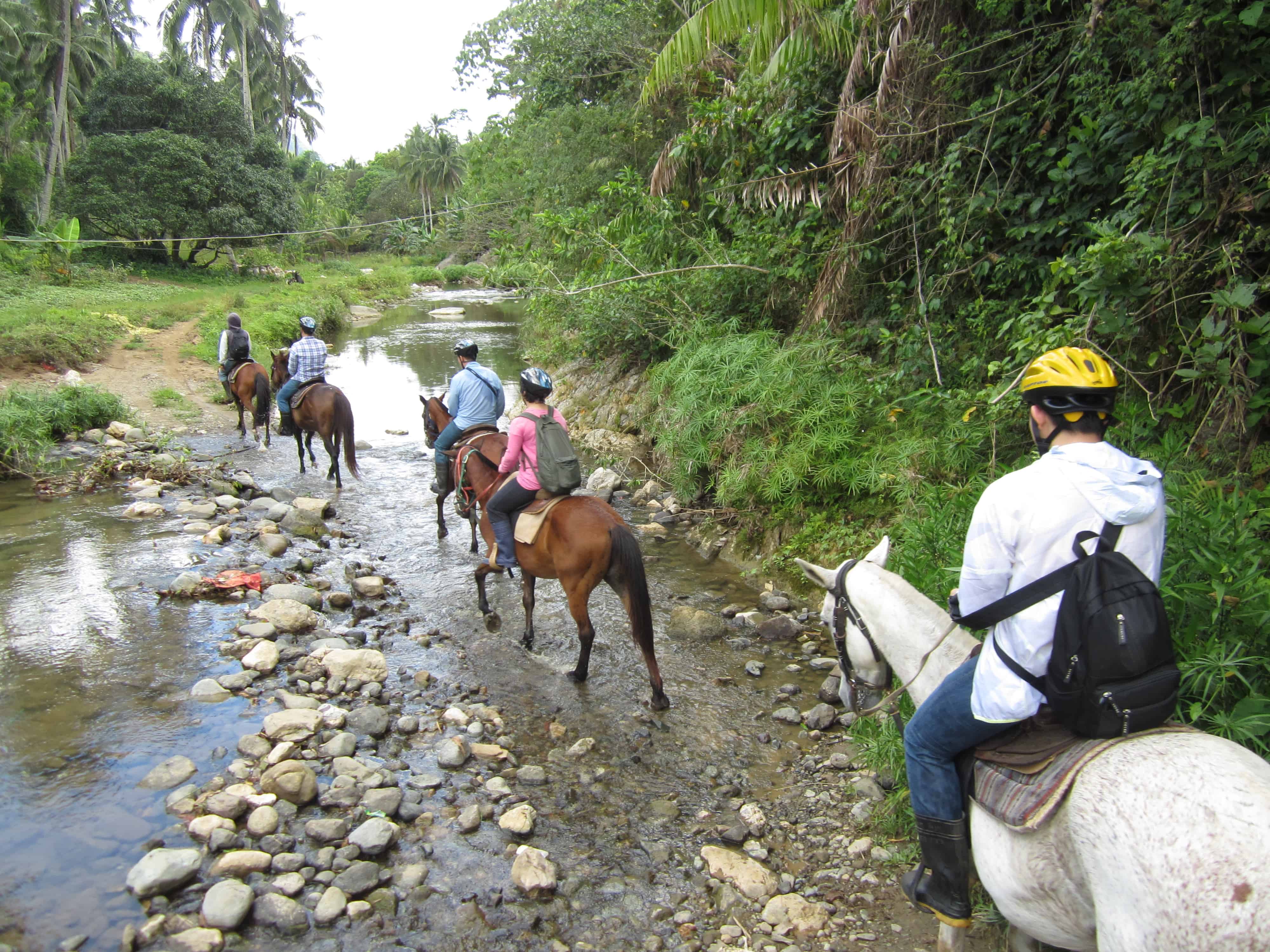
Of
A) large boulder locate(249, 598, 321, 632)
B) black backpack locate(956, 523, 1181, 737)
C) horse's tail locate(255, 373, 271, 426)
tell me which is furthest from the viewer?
horse's tail locate(255, 373, 271, 426)

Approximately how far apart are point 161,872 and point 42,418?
9.83 metres

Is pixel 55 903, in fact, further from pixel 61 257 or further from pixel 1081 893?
pixel 61 257

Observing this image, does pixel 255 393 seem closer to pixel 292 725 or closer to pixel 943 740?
pixel 292 725

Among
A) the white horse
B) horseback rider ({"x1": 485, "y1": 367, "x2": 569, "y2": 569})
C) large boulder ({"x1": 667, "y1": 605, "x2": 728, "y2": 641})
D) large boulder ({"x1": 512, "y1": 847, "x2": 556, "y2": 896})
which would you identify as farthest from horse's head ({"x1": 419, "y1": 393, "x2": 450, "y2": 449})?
the white horse

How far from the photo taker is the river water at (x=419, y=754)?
354 centimetres

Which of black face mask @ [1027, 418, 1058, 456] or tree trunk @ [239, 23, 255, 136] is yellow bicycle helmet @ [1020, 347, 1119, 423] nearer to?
black face mask @ [1027, 418, 1058, 456]

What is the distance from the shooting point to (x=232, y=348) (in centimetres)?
1277

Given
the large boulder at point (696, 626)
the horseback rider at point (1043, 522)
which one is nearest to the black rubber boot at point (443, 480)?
the large boulder at point (696, 626)

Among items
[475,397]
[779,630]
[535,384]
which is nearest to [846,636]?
[779,630]

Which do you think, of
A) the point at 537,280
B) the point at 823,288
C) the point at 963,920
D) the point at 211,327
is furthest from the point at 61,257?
the point at 963,920

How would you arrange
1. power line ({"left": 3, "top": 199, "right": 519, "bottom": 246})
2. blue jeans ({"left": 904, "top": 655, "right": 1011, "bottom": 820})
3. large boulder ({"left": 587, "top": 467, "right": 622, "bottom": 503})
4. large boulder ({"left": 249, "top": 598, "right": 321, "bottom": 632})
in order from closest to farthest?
blue jeans ({"left": 904, "top": 655, "right": 1011, "bottom": 820})
large boulder ({"left": 249, "top": 598, "right": 321, "bottom": 632})
large boulder ({"left": 587, "top": 467, "right": 622, "bottom": 503})
power line ({"left": 3, "top": 199, "right": 519, "bottom": 246})

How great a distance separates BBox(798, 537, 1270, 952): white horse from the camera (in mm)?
1883

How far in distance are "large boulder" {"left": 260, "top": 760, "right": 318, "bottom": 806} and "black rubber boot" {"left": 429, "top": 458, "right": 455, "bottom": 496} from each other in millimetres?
4307

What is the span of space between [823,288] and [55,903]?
26.2ft
